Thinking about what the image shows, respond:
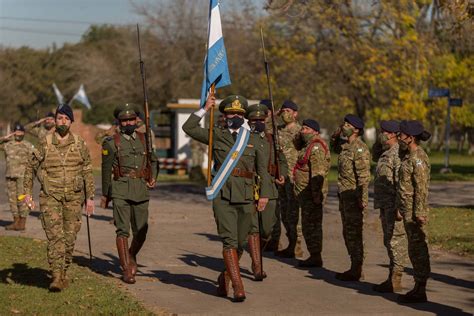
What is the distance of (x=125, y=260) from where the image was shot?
42.5 feet

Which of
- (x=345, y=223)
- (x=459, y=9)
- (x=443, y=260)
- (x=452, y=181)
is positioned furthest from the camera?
(x=452, y=181)

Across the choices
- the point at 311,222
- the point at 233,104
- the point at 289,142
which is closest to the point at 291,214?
the point at 289,142

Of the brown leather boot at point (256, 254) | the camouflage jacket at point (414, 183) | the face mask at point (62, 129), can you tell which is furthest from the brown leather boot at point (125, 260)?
the camouflage jacket at point (414, 183)

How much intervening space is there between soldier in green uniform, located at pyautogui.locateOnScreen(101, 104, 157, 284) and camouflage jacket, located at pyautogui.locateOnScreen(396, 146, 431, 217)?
10.9 feet

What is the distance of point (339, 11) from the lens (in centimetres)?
3647

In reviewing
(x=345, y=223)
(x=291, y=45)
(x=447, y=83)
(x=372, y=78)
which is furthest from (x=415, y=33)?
(x=345, y=223)

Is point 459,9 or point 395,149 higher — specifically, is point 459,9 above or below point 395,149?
above

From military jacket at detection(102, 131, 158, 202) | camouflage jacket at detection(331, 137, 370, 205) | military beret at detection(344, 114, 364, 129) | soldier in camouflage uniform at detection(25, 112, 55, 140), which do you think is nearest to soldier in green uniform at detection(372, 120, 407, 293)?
camouflage jacket at detection(331, 137, 370, 205)

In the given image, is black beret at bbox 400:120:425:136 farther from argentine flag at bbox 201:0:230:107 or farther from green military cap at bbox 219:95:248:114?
argentine flag at bbox 201:0:230:107

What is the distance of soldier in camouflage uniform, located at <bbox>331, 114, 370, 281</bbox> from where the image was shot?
12992 mm

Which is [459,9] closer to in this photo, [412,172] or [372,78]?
[412,172]

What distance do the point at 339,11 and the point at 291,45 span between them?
6.37 metres

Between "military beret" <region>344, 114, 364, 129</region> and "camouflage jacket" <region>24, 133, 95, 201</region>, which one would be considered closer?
"camouflage jacket" <region>24, 133, 95, 201</region>

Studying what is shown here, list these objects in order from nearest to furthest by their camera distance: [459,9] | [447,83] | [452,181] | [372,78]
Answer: [459,9] < [452,181] < [372,78] < [447,83]
